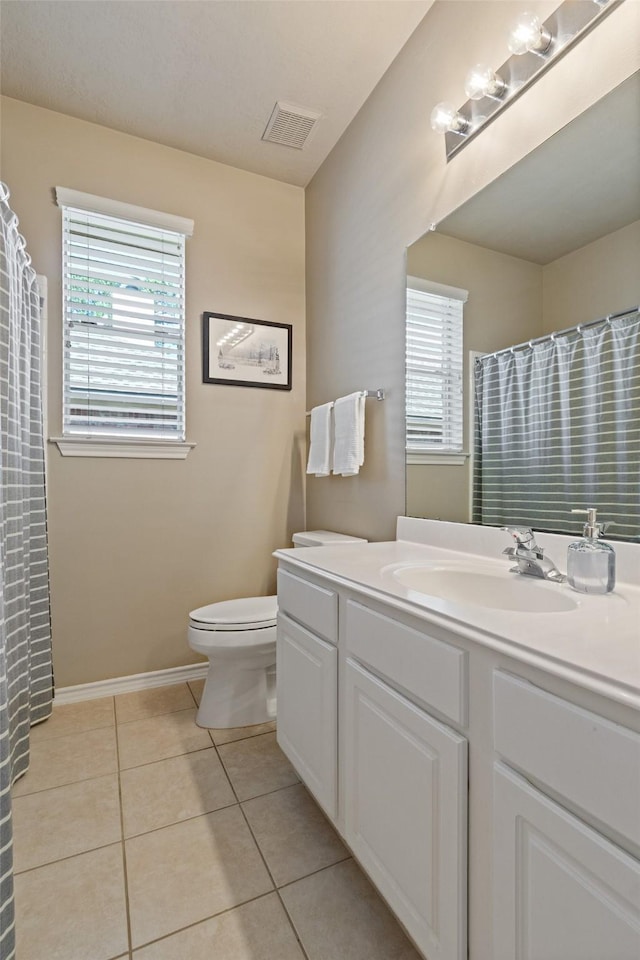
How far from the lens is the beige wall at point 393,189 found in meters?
1.22

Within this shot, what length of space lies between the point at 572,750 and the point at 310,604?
32.4 inches

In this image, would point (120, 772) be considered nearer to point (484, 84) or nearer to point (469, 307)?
point (469, 307)

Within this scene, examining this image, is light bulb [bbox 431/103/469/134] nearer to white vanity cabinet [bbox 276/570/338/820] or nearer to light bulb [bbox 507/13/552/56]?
light bulb [bbox 507/13/552/56]

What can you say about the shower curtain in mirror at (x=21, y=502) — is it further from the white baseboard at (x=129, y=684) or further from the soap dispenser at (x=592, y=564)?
the soap dispenser at (x=592, y=564)

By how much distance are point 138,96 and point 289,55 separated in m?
0.72

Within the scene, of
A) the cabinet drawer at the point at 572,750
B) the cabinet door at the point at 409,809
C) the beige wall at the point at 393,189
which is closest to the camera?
the cabinet drawer at the point at 572,750

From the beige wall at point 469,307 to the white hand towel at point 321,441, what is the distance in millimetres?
558

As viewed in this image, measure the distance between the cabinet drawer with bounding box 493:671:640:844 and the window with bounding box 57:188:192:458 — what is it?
2.08 meters

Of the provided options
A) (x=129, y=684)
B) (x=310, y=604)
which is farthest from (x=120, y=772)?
(x=310, y=604)

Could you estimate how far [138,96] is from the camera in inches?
82.0

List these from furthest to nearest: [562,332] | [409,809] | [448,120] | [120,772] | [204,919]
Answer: [120,772] → [448,120] → [562,332] → [204,919] → [409,809]

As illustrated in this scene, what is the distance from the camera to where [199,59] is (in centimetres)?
192

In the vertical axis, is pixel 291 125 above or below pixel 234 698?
above

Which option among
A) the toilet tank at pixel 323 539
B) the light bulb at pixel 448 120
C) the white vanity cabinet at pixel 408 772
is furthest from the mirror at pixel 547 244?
the white vanity cabinet at pixel 408 772
